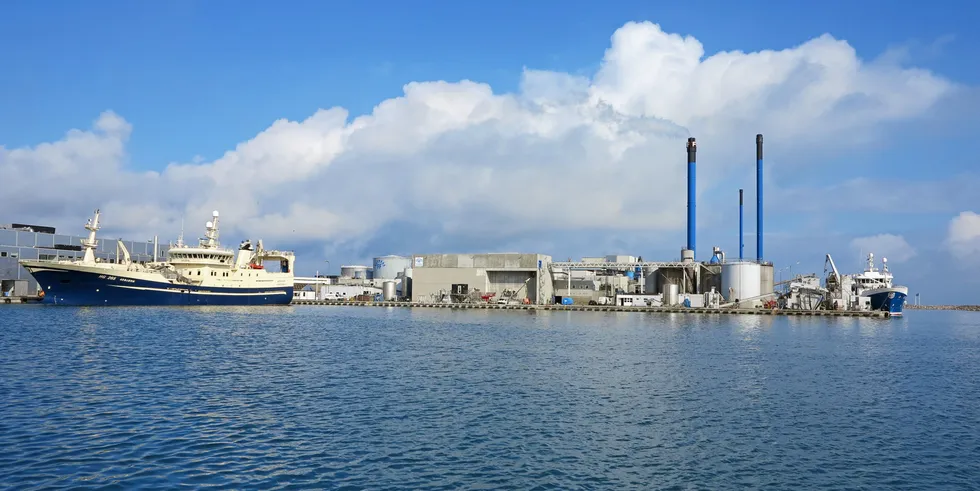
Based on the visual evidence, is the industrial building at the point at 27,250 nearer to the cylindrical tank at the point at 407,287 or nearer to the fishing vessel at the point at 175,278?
the fishing vessel at the point at 175,278

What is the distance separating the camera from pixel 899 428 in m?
24.1

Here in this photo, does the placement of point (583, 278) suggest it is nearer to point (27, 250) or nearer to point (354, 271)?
point (354, 271)

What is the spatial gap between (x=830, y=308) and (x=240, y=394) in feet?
356

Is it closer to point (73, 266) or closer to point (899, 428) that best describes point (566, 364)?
point (899, 428)

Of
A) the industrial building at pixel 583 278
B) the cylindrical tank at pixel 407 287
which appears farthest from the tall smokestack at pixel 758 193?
the cylindrical tank at pixel 407 287

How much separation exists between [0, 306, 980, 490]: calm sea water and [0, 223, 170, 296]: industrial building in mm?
88995

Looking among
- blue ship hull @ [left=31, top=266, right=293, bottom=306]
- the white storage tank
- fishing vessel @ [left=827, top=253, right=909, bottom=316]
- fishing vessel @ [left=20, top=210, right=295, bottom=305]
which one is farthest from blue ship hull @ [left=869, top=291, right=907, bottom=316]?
blue ship hull @ [left=31, top=266, right=293, bottom=306]

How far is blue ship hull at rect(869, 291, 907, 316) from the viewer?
4446 inches

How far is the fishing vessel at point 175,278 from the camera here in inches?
3590

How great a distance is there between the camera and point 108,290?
302 feet

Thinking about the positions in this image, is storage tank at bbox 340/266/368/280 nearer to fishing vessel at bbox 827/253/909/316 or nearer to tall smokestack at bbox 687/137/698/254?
tall smokestack at bbox 687/137/698/254

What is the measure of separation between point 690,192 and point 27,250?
12144cm

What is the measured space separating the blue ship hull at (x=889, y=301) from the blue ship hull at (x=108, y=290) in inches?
4223

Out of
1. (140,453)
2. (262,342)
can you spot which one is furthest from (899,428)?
(262,342)
